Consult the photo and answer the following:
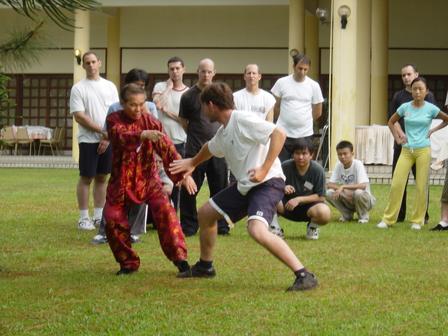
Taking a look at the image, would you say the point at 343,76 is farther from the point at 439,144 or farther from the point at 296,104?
the point at 296,104

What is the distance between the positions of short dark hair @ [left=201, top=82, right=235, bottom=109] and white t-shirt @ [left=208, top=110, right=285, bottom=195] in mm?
86

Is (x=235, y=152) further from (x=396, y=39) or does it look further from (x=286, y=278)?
(x=396, y=39)

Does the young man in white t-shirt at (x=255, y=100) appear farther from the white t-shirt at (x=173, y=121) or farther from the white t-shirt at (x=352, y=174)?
the white t-shirt at (x=352, y=174)

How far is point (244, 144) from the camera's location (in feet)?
24.3

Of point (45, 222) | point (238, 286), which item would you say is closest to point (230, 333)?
point (238, 286)

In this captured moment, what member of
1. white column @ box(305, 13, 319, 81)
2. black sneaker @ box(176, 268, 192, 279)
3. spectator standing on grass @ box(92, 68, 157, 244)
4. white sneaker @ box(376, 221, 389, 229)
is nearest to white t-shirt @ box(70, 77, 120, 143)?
spectator standing on grass @ box(92, 68, 157, 244)

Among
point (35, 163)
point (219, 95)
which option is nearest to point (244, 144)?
point (219, 95)

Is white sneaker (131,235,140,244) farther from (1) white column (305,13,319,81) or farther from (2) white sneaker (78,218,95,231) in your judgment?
(1) white column (305,13,319,81)

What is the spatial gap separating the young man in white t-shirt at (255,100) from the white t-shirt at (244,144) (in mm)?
3825

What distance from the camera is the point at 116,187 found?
27.2 ft

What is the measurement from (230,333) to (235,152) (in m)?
1.92

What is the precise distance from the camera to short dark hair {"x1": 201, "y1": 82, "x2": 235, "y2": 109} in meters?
7.42

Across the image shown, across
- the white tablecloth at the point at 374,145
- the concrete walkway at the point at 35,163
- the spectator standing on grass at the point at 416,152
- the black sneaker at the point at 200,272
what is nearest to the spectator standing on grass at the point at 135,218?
the black sneaker at the point at 200,272

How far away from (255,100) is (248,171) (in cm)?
402
